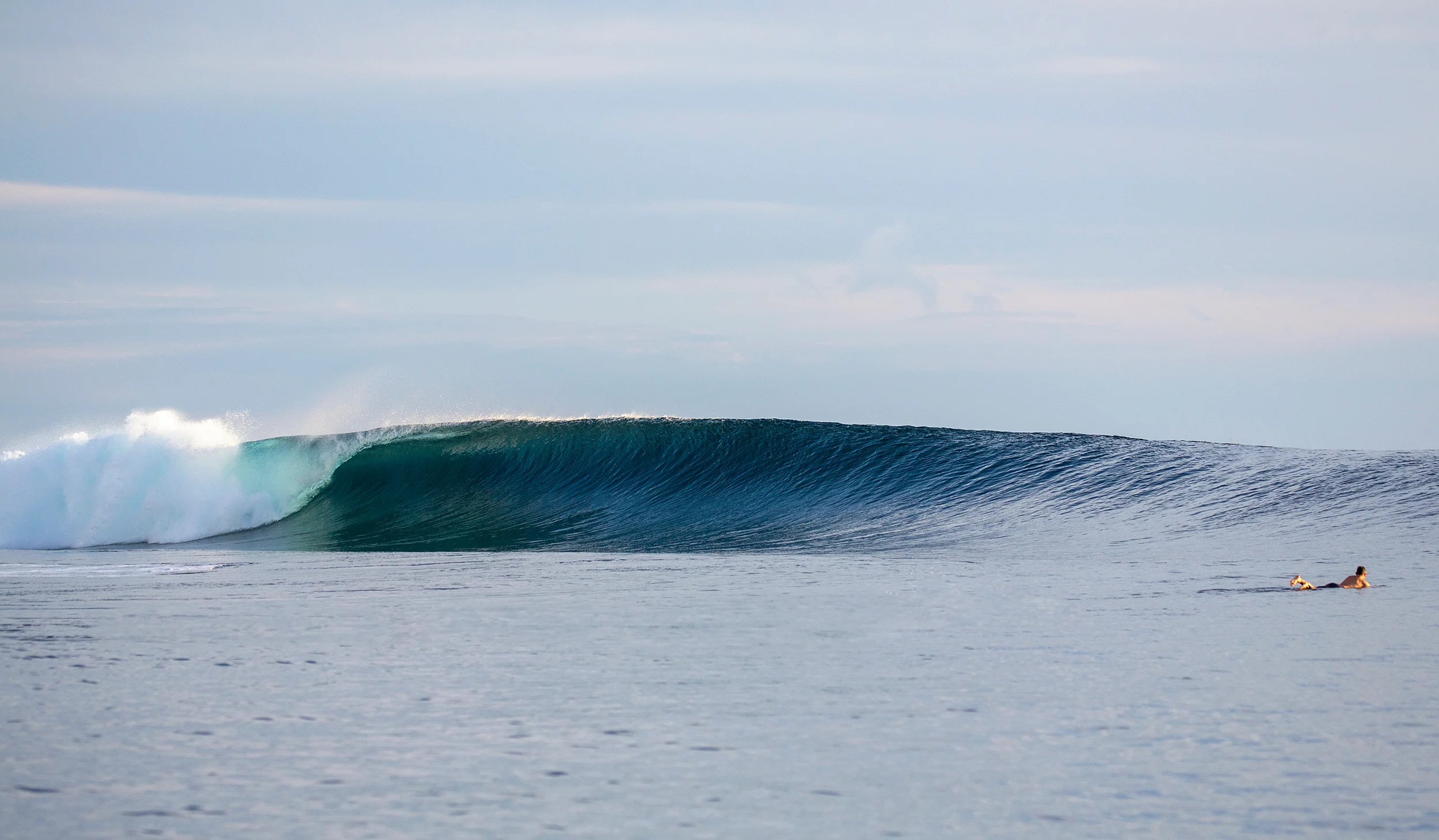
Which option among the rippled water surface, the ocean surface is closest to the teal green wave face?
the ocean surface

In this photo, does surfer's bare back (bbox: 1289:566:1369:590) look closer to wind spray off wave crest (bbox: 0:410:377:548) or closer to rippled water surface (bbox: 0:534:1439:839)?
rippled water surface (bbox: 0:534:1439:839)

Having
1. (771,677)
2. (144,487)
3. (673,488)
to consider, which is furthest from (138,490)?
(771,677)

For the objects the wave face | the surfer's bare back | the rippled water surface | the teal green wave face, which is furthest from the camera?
the wave face

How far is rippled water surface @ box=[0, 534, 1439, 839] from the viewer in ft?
15.0

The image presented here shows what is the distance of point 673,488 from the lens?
850 inches

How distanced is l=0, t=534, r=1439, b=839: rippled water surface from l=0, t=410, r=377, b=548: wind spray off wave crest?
10.2 meters

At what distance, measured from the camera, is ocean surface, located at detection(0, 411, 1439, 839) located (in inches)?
184

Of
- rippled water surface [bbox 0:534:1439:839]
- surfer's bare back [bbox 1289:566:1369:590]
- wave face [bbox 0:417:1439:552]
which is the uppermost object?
wave face [bbox 0:417:1439:552]

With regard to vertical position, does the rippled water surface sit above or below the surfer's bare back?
below

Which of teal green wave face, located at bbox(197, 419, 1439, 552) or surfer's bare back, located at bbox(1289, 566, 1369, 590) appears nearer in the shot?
surfer's bare back, located at bbox(1289, 566, 1369, 590)

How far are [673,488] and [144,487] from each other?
9120mm

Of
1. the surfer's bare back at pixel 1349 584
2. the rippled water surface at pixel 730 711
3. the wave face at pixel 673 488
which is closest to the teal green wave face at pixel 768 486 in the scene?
the wave face at pixel 673 488

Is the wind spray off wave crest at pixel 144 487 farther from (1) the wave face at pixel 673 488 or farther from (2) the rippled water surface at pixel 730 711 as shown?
(2) the rippled water surface at pixel 730 711

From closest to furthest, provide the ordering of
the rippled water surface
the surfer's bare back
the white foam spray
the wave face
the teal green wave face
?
the rippled water surface → the surfer's bare back → the teal green wave face → the wave face → the white foam spray
